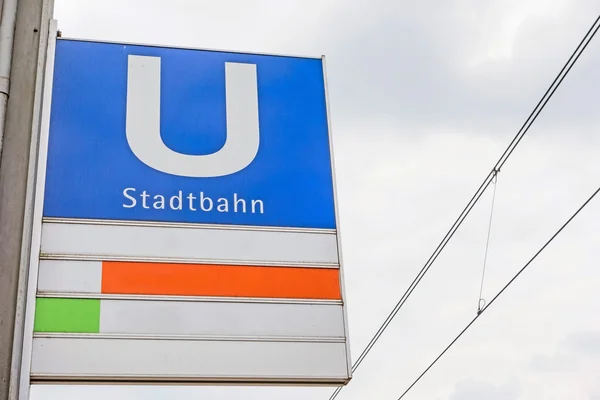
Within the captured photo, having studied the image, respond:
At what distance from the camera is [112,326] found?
4539 millimetres

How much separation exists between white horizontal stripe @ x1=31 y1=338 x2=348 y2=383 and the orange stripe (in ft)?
0.93

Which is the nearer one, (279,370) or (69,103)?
(279,370)

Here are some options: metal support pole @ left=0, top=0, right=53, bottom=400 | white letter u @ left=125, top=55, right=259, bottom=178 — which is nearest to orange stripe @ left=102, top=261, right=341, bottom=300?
metal support pole @ left=0, top=0, right=53, bottom=400

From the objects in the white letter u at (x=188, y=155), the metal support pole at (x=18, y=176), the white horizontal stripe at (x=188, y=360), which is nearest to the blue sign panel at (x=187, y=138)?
the white letter u at (x=188, y=155)

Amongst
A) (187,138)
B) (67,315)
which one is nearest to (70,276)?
(67,315)

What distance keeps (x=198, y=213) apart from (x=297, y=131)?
0.85 m

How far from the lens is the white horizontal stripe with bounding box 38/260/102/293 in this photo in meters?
4.59

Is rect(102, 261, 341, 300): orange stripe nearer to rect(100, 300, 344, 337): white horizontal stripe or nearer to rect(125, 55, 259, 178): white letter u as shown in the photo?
rect(100, 300, 344, 337): white horizontal stripe

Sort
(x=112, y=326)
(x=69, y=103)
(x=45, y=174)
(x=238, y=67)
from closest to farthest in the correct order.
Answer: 1. (x=112, y=326)
2. (x=45, y=174)
3. (x=69, y=103)
4. (x=238, y=67)

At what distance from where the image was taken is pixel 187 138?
524cm

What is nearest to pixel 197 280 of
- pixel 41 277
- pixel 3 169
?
pixel 41 277

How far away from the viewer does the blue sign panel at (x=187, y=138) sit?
4.93 metres

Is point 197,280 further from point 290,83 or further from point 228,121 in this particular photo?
point 290,83

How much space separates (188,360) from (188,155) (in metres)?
1.21
